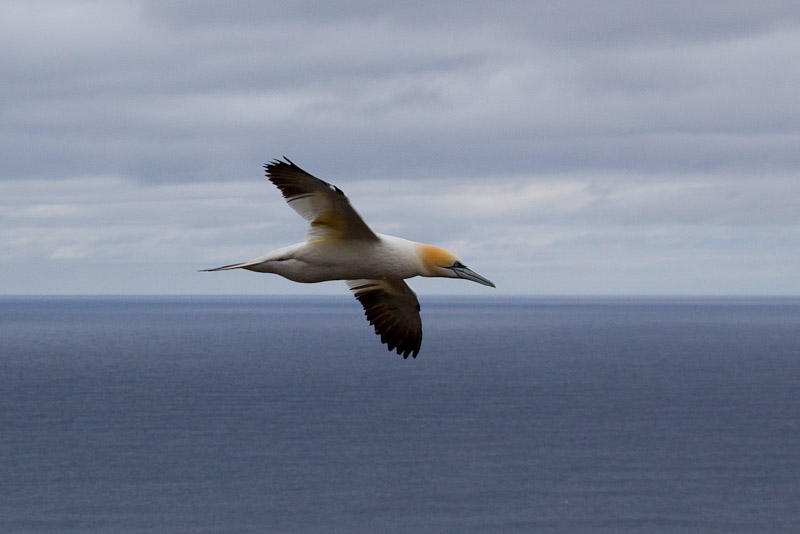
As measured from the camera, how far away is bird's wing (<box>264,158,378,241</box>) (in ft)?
50.3

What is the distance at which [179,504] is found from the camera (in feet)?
549

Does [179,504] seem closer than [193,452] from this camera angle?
Yes

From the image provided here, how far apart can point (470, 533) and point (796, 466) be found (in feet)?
222

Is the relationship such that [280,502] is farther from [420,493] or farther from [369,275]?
[369,275]

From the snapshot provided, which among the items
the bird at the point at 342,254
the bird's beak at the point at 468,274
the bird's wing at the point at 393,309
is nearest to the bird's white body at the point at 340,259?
the bird at the point at 342,254

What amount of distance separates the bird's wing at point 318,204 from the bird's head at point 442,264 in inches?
36.8

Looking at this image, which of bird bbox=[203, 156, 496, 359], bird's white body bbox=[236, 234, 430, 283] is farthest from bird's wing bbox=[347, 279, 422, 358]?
bird's white body bbox=[236, 234, 430, 283]

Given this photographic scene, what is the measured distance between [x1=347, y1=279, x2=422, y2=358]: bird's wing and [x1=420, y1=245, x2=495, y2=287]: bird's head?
3.54 m

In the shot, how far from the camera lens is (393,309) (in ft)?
69.4

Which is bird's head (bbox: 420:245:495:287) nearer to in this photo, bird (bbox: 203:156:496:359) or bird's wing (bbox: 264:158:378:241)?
bird (bbox: 203:156:496:359)

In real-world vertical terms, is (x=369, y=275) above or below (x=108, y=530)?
above

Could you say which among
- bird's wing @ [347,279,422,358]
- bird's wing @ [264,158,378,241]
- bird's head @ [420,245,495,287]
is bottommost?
bird's wing @ [347,279,422,358]

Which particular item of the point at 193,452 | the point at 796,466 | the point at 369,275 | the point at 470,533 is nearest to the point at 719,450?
the point at 796,466

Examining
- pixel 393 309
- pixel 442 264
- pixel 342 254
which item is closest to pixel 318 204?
pixel 342 254
